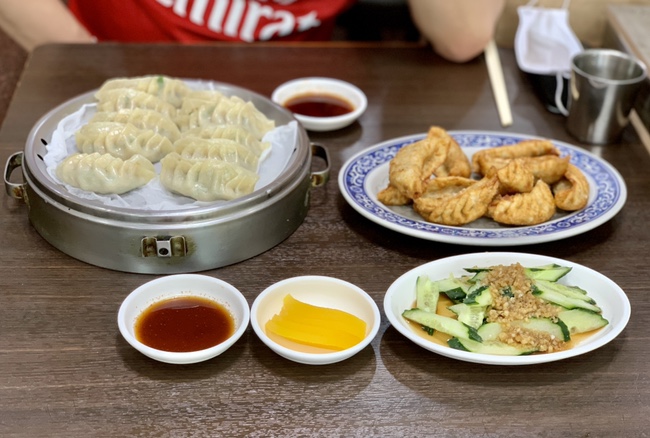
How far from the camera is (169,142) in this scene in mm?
1994

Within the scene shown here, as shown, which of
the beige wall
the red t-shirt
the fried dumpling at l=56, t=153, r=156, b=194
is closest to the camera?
the fried dumpling at l=56, t=153, r=156, b=194

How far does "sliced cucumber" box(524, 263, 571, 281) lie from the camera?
1.66 metres

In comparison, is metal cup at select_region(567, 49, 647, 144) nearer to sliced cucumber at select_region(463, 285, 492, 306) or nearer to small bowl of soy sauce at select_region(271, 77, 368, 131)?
small bowl of soy sauce at select_region(271, 77, 368, 131)

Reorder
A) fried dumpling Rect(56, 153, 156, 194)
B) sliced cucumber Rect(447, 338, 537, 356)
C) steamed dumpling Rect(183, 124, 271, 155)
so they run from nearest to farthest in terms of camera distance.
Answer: sliced cucumber Rect(447, 338, 537, 356) → fried dumpling Rect(56, 153, 156, 194) → steamed dumpling Rect(183, 124, 271, 155)

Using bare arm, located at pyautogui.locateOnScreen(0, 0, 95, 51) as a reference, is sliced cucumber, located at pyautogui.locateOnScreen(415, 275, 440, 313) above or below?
below

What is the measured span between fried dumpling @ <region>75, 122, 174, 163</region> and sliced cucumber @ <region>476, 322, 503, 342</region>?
98 centimetres

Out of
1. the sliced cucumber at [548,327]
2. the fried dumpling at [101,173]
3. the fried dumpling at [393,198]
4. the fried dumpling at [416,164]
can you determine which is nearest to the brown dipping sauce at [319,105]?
the fried dumpling at [416,164]

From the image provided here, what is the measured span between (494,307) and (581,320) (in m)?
0.18

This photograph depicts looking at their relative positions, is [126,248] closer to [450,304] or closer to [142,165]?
[142,165]

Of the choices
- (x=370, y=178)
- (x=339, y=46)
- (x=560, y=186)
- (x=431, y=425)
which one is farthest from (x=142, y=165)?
(x=339, y=46)

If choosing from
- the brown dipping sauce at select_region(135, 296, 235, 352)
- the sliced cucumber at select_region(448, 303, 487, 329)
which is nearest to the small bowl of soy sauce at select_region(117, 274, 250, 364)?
the brown dipping sauce at select_region(135, 296, 235, 352)

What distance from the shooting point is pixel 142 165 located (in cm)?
185

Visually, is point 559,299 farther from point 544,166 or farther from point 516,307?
point 544,166

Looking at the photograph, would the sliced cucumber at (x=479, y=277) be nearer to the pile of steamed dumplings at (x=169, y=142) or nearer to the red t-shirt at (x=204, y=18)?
the pile of steamed dumplings at (x=169, y=142)
